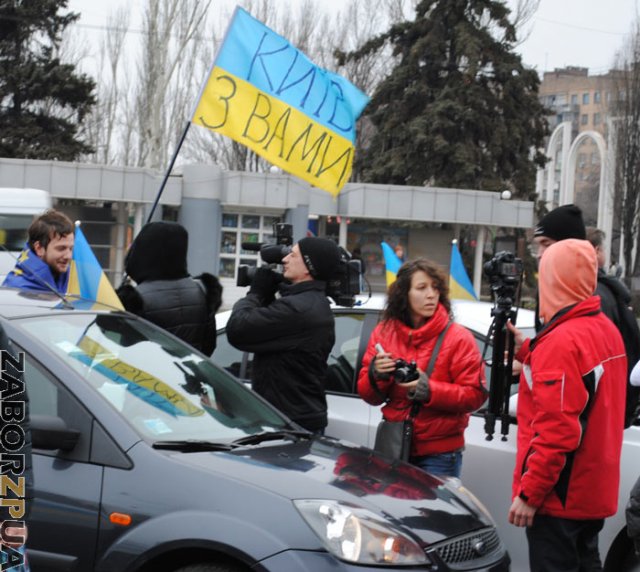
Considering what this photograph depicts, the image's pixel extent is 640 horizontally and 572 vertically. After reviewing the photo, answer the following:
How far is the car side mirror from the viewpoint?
344cm

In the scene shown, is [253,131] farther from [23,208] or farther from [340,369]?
[23,208]

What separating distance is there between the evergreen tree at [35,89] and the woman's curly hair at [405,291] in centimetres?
3162

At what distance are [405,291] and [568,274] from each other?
1263 millimetres

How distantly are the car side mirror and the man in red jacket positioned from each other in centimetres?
166

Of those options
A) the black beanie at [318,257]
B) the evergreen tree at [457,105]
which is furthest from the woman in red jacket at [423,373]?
the evergreen tree at [457,105]

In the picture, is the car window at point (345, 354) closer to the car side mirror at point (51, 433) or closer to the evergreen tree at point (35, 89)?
the car side mirror at point (51, 433)

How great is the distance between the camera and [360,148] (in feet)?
146

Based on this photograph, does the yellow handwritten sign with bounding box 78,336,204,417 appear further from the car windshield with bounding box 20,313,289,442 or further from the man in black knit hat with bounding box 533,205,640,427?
the man in black knit hat with bounding box 533,205,640,427

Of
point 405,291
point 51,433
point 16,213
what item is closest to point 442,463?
point 405,291

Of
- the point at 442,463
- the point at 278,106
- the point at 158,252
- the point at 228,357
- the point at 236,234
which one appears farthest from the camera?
the point at 236,234

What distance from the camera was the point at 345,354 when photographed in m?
5.73

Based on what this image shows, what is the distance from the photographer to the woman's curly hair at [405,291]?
5.04m

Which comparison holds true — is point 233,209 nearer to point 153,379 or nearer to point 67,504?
point 153,379

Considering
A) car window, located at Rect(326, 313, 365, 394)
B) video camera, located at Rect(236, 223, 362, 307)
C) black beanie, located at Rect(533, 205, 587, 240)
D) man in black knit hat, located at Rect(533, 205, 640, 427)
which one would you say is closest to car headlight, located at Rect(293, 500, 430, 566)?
man in black knit hat, located at Rect(533, 205, 640, 427)
